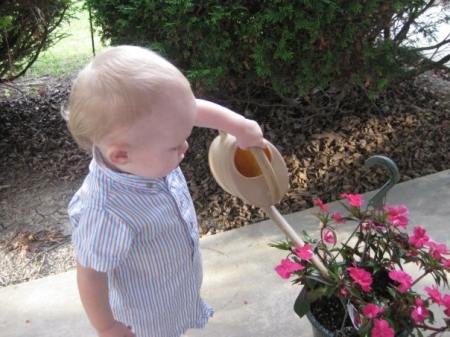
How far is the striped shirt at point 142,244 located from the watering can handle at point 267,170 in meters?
0.24

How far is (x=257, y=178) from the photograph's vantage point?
1604 mm

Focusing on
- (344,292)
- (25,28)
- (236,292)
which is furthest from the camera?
(25,28)

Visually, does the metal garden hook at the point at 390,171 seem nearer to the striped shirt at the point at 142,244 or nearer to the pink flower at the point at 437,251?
the pink flower at the point at 437,251

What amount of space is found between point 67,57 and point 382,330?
5142 mm

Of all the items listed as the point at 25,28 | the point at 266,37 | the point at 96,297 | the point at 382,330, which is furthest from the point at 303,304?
the point at 25,28

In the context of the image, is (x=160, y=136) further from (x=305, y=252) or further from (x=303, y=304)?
(x=303, y=304)

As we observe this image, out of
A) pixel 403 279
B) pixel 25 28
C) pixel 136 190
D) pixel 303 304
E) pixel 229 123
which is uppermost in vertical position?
pixel 229 123

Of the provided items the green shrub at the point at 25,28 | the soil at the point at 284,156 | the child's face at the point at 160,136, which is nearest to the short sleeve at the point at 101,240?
the child's face at the point at 160,136

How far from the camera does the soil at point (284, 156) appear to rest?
9.35 feet

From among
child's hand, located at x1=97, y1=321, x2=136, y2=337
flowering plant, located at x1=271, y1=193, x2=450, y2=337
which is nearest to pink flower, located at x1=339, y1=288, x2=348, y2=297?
flowering plant, located at x1=271, y1=193, x2=450, y2=337

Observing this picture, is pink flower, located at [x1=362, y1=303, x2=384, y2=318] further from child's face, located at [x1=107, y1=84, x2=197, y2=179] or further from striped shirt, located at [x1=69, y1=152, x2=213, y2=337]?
child's face, located at [x1=107, y1=84, x2=197, y2=179]

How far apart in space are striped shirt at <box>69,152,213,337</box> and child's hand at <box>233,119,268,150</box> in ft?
0.72

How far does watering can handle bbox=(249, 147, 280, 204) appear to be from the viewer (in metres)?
1.50

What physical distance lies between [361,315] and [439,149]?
7.03 ft
